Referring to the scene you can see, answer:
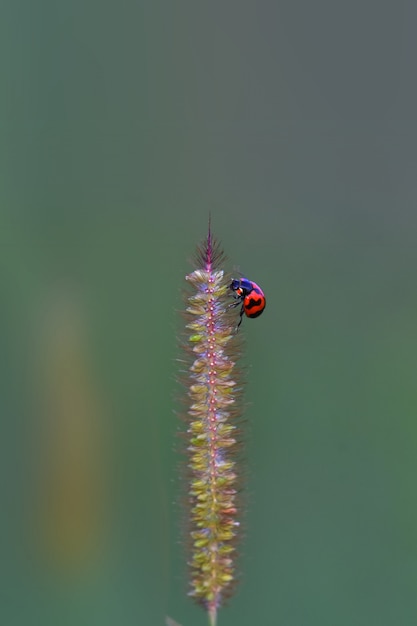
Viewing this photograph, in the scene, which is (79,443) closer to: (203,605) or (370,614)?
(203,605)

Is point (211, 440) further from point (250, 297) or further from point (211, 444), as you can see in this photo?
point (250, 297)

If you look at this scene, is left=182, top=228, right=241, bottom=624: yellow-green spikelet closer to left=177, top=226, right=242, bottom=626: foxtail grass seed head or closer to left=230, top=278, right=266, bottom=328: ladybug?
left=177, top=226, right=242, bottom=626: foxtail grass seed head

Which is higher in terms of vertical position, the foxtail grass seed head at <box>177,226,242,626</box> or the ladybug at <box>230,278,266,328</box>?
the ladybug at <box>230,278,266,328</box>

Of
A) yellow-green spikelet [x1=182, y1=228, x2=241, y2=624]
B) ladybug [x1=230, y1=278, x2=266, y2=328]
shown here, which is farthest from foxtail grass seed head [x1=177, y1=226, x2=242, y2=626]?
ladybug [x1=230, y1=278, x2=266, y2=328]

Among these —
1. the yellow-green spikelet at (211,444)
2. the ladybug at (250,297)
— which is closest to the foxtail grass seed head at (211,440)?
the yellow-green spikelet at (211,444)

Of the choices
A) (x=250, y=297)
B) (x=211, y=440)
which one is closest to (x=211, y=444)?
(x=211, y=440)

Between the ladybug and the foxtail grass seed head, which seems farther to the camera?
the ladybug

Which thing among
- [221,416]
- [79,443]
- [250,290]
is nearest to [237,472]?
[221,416]
